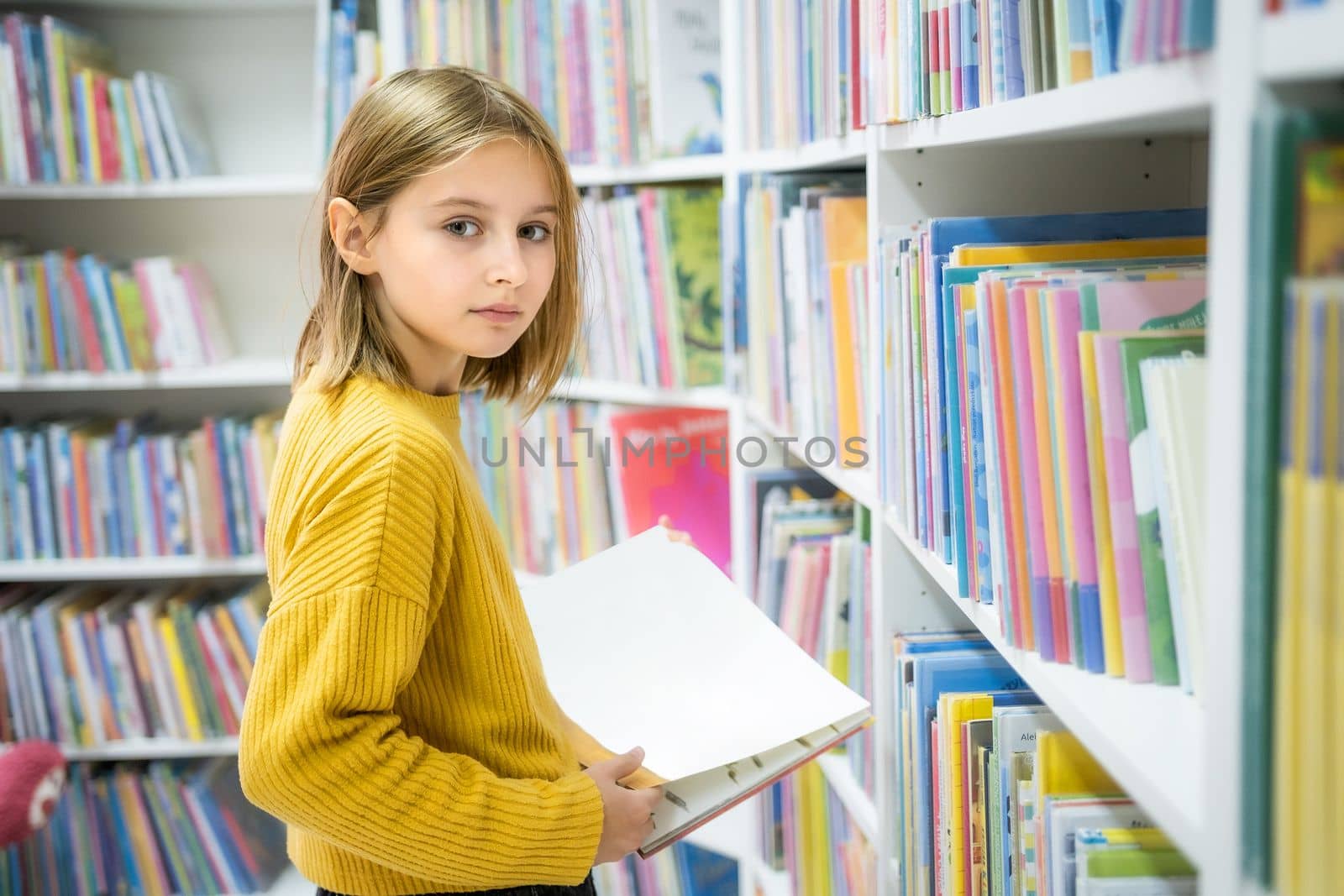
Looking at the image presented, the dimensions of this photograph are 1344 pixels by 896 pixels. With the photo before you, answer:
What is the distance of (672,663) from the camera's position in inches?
43.8

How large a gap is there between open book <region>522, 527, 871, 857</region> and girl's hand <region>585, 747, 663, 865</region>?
0.8 inches

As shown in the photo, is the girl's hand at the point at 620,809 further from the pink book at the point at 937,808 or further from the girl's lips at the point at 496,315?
the girl's lips at the point at 496,315

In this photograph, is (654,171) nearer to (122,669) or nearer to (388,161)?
(388,161)

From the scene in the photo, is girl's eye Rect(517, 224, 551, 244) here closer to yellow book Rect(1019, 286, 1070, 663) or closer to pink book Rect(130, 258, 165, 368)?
yellow book Rect(1019, 286, 1070, 663)

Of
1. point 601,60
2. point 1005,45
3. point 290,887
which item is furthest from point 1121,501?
point 290,887

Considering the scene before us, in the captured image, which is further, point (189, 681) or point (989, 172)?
point (189, 681)

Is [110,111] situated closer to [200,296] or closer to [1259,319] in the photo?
[200,296]

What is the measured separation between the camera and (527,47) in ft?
6.29

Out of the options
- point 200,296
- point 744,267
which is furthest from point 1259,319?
point 200,296

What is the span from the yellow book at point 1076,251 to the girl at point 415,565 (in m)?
0.39

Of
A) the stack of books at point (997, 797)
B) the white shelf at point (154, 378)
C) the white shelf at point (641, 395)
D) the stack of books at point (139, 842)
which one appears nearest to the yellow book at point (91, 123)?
the white shelf at point (154, 378)

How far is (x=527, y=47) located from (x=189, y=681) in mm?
1354

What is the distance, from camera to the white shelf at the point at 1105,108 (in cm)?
46

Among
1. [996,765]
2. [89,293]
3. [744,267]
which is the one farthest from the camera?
[89,293]
